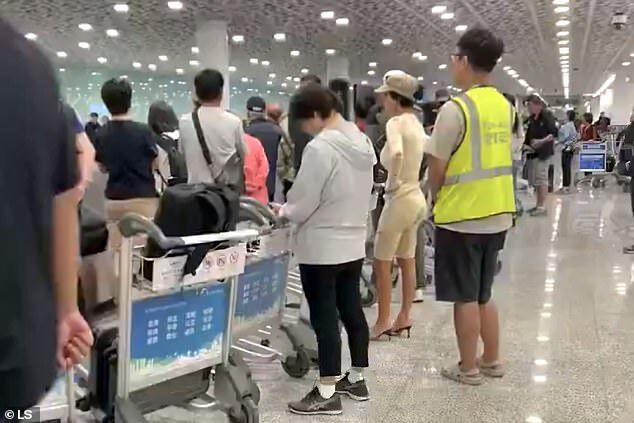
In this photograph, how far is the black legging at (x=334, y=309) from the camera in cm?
319

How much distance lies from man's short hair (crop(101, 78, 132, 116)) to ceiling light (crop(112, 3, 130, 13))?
867 centimetres

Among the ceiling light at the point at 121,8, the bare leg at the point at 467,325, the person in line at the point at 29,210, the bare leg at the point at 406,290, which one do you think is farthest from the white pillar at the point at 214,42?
the person in line at the point at 29,210

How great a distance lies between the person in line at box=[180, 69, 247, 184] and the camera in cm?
394

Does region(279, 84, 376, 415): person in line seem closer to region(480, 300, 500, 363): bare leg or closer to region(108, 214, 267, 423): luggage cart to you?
region(108, 214, 267, 423): luggage cart

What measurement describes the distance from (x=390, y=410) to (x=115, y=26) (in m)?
12.5

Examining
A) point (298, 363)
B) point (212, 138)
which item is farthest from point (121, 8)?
point (298, 363)

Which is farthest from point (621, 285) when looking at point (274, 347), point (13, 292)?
point (13, 292)

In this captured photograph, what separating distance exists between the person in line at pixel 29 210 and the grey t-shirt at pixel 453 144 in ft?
7.86

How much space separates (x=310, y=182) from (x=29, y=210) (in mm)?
1997

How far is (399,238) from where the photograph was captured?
14.2 ft

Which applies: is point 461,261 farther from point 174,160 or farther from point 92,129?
point 92,129

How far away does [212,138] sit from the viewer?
399 centimetres

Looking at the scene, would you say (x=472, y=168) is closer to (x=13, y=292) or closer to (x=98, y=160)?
(x=98, y=160)

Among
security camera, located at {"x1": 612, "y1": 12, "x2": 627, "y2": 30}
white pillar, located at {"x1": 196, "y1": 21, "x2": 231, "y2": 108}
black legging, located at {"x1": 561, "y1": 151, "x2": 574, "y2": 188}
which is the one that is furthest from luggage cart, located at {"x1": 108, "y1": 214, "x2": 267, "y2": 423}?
black legging, located at {"x1": 561, "y1": 151, "x2": 574, "y2": 188}
